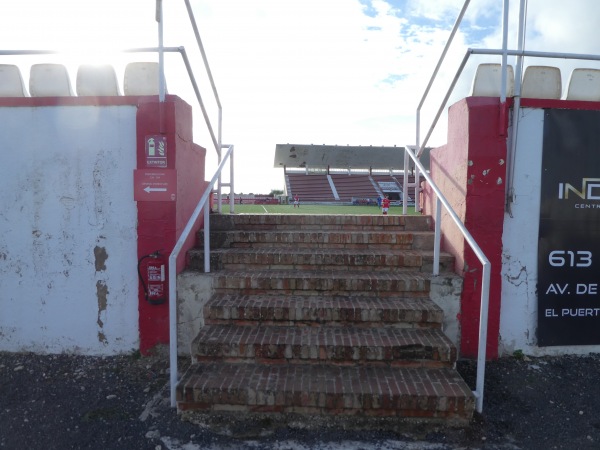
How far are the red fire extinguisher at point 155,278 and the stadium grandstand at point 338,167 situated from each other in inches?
1087

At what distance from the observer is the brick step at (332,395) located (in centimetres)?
271

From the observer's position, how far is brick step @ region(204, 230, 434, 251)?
4.45 meters

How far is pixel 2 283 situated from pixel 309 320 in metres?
3.14

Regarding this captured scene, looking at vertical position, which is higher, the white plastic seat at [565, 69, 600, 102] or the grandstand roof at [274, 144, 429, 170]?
the grandstand roof at [274, 144, 429, 170]

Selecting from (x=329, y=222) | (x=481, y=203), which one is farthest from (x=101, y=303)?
(x=481, y=203)

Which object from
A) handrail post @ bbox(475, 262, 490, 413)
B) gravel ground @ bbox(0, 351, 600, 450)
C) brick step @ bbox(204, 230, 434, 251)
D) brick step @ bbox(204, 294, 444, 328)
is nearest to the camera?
gravel ground @ bbox(0, 351, 600, 450)

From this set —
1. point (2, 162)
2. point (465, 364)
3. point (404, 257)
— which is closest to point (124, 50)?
point (2, 162)

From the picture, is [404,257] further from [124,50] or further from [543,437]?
[124,50]

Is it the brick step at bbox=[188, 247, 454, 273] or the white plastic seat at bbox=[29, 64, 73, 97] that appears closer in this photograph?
the white plastic seat at bbox=[29, 64, 73, 97]

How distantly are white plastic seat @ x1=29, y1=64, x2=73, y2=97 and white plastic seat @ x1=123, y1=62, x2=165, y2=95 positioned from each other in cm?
63

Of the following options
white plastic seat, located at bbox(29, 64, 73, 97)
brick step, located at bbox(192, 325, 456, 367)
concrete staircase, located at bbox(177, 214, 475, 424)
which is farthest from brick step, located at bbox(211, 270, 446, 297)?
white plastic seat, located at bbox(29, 64, 73, 97)

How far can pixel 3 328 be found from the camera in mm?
3945

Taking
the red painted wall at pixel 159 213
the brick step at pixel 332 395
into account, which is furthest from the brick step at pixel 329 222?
the brick step at pixel 332 395

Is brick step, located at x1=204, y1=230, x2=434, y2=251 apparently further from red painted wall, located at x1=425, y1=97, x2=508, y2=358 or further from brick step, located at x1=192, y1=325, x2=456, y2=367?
brick step, located at x1=192, y1=325, x2=456, y2=367
